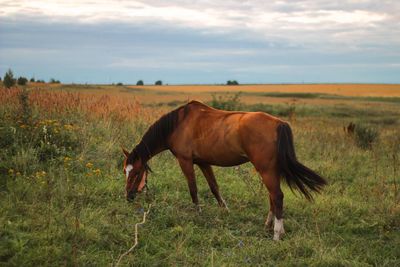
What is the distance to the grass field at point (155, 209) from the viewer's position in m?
4.79

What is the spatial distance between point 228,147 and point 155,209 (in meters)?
1.38

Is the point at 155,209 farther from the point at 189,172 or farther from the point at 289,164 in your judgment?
the point at 289,164

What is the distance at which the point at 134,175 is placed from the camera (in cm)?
671

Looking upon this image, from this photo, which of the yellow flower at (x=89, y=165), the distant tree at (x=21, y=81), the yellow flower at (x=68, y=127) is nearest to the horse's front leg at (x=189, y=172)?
the yellow flower at (x=89, y=165)

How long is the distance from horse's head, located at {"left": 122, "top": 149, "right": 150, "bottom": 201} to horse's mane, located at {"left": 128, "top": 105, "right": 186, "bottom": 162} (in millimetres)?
47

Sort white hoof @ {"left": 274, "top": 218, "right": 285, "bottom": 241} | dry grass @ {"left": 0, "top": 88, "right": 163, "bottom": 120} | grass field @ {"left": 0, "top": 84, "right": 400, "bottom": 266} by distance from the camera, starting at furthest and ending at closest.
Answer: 1. dry grass @ {"left": 0, "top": 88, "right": 163, "bottom": 120}
2. white hoof @ {"left": 274, "top": 218, "right": 285, "bottom": 241}
3. grass field @ {"left": 0, "top": 84, "right": 400, "bottom": 266}

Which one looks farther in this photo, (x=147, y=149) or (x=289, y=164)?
(x=147, y=149)

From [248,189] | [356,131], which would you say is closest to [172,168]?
[248,189]

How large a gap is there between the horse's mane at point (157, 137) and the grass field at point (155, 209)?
26.5 inches

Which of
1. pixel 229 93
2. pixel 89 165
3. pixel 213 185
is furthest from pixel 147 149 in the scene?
pixel 229 93

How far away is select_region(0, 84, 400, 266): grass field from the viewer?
479 centimetres

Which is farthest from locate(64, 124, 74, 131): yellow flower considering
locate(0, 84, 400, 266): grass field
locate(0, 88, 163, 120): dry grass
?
locate(0, 88, 163, 120): dry grass

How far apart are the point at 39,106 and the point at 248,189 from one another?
613cm

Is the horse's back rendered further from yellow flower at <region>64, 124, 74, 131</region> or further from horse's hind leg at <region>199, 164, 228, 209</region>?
yellow flower at <region>64, 124, 74, 131</region>
